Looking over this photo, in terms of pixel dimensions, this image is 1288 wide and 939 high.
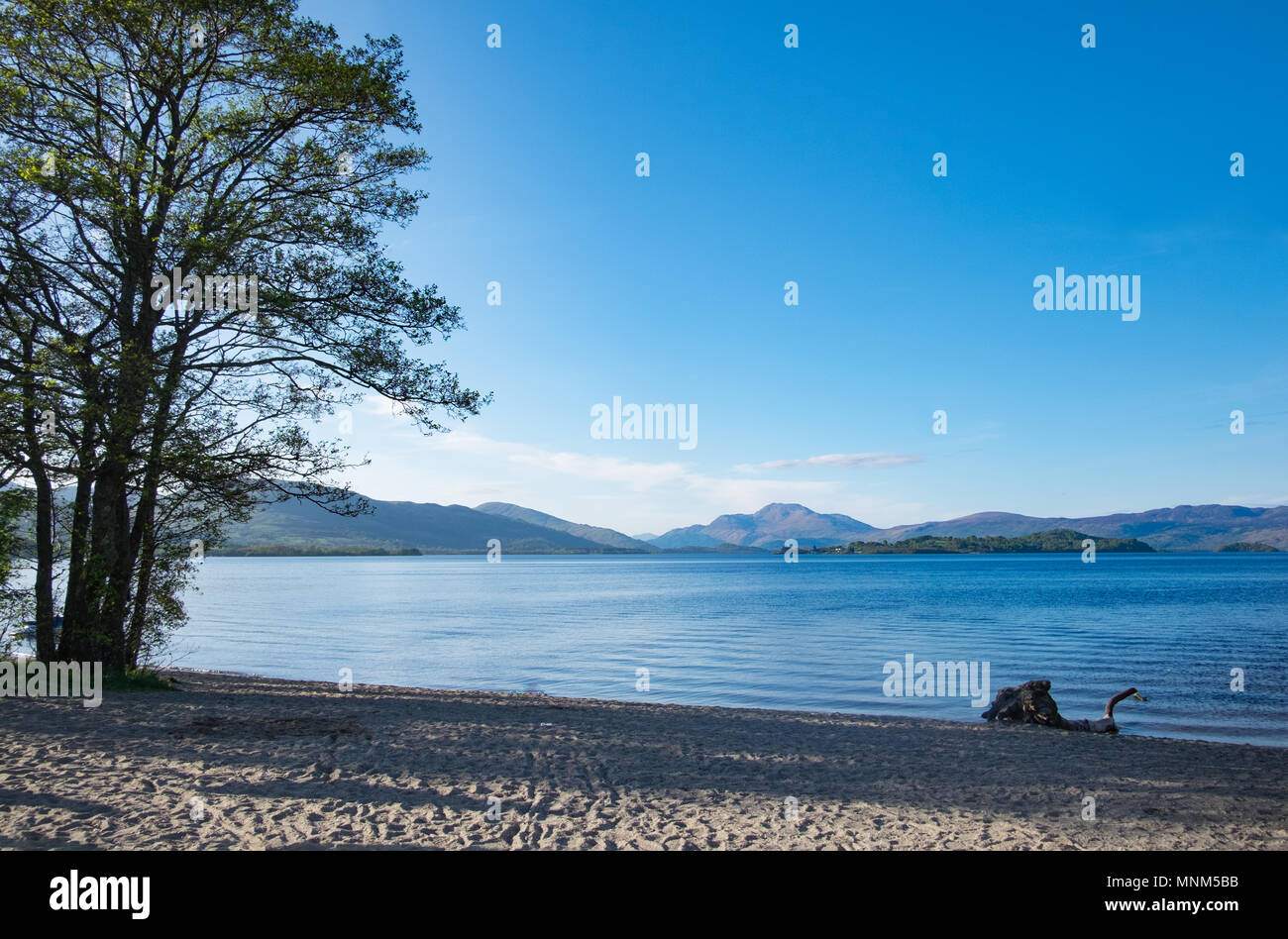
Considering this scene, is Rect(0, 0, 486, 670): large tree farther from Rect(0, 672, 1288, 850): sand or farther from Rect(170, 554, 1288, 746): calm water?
Rect(170, 554, 1288, 746): calm water

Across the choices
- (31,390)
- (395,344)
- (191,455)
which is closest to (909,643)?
(395,344)

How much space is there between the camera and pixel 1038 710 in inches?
667

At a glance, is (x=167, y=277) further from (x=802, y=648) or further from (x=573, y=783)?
(x=802, y=648)

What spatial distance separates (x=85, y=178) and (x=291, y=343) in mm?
4421

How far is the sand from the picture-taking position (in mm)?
7625

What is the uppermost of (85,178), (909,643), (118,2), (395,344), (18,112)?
(118,2)

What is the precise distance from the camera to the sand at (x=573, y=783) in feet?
25.0

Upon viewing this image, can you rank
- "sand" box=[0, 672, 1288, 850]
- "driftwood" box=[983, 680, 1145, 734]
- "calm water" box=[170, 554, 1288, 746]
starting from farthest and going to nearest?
"calm water" box=[170, 554, 1288, 746] < "driftwood" box=[983, 680, 1145, 734] < "sand" box=[0, 672, 1288, 850]

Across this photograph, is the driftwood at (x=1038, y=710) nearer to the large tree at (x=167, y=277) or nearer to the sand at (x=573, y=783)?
the sand at (x=573, y=783)

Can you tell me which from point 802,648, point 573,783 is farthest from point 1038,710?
point 802,648

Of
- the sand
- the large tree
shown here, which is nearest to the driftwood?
the sand

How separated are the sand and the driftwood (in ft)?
3.65

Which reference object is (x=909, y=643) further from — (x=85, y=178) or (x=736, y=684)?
(x=85, y=178)
